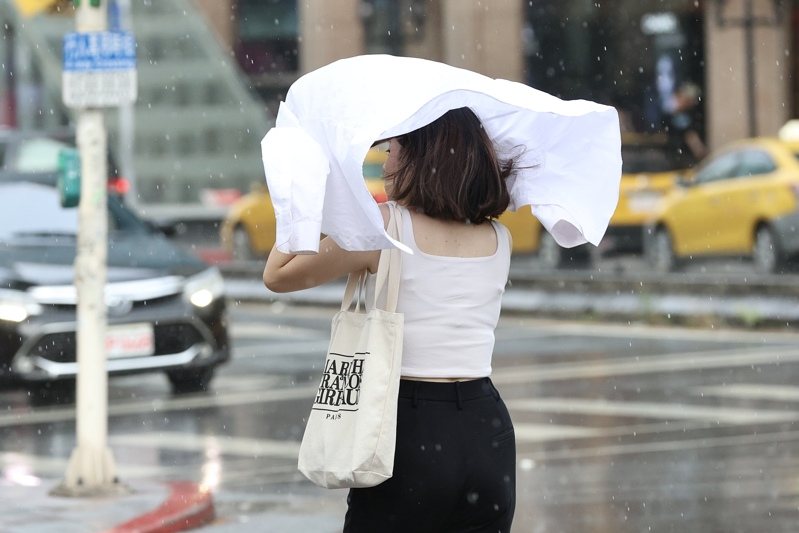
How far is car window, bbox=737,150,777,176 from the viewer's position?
19.4 meters

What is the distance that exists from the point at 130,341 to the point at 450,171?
26.8 ft

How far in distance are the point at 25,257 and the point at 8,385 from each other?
0.97m

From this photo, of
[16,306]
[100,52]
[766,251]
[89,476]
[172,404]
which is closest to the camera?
[89,476]

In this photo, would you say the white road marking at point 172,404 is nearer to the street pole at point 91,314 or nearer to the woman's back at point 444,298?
the street pole at point 91,314

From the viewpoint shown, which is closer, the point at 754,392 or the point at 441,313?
the point at 441,313

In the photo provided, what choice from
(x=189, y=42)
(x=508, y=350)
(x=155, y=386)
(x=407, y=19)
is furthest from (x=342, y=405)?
(x=189, y=42)

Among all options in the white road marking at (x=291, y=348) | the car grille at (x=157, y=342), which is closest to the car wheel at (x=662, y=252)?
the white road marking at (x=291, y=348)

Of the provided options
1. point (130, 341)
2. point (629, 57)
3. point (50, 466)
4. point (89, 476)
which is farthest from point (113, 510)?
point (629, 57)

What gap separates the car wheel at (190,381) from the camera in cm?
1255

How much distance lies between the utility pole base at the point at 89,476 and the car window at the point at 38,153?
12.0 meters

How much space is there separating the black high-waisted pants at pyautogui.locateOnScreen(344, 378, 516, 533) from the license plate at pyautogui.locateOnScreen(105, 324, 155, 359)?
8.06 meters

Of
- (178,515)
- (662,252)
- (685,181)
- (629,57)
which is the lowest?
(662,252)

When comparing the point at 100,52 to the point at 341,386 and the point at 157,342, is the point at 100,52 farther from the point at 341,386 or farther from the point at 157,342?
the point at 341,386

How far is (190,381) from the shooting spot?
501 inches
